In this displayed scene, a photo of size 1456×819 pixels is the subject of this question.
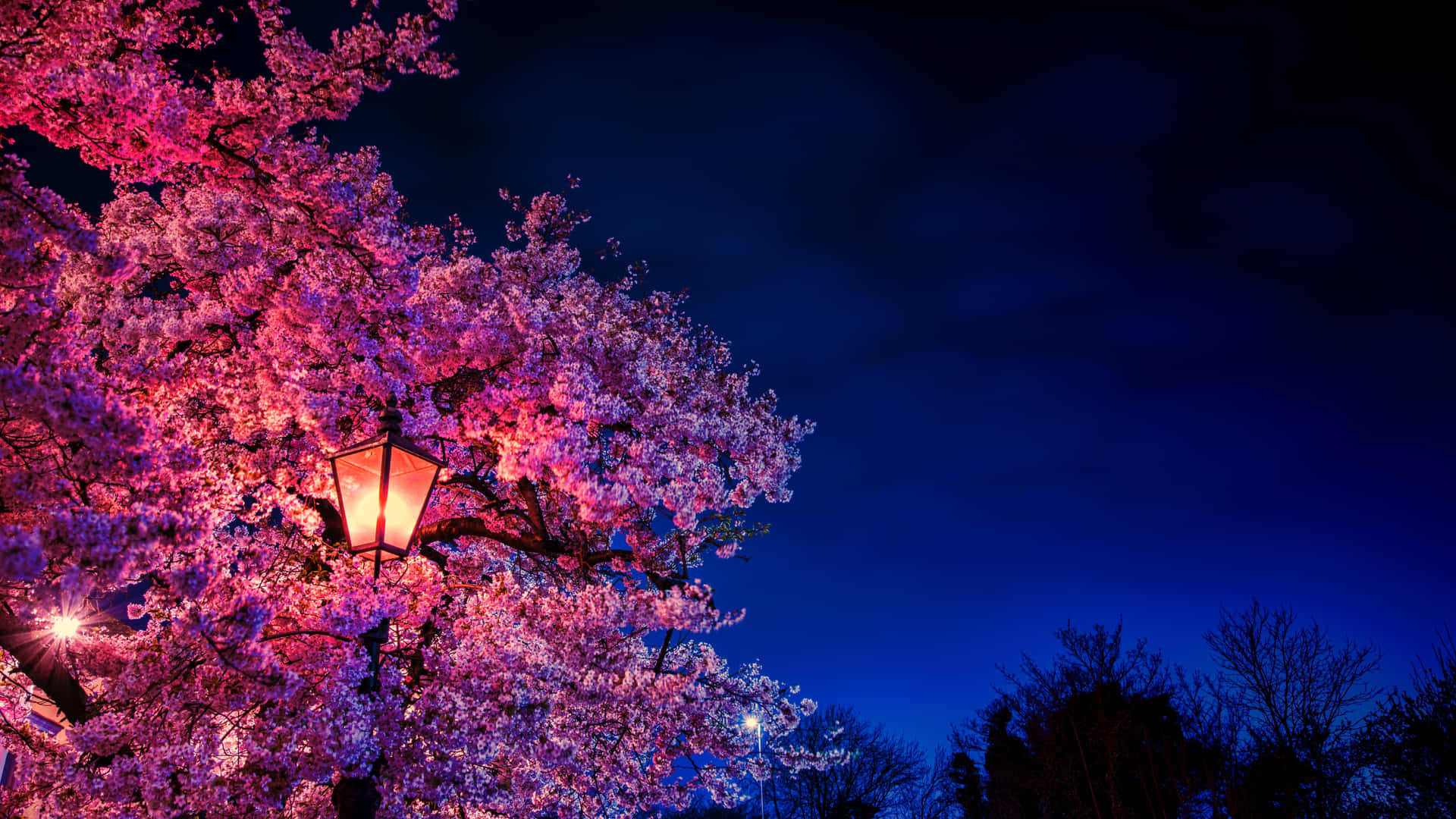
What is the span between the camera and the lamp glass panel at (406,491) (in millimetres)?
5176

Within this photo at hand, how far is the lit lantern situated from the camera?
5.10 m

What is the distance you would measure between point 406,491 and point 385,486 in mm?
283

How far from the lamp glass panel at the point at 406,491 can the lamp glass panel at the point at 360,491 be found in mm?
101

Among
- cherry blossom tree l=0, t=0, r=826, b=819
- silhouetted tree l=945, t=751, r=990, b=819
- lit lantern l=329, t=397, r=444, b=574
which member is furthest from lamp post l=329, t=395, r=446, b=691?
silhouetted tree l=945, t=751, r=990, b=819

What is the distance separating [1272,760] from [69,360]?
27.3 meters

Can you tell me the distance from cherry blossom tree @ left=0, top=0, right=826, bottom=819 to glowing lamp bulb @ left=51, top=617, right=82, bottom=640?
12 cm

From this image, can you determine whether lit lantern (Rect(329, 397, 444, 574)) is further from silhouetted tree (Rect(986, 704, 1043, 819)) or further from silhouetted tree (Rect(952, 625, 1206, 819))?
silhouetted tree (Rect(986, 704, 1043, 819))

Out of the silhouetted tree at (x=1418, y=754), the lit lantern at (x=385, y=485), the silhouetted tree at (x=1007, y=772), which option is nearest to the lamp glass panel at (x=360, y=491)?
the lit lantern at (x=385, y=485)

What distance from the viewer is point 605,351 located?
9102 mm

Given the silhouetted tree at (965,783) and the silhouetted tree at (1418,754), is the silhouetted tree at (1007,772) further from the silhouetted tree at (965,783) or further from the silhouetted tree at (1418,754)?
the silhouetted tree at (1418,754)

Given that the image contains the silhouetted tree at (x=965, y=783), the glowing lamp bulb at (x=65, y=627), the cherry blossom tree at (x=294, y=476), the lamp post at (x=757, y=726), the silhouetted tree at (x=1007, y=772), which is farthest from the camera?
the silhouetted tree at (x=965, y=783)

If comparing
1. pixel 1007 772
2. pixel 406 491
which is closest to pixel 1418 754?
pixel 406 491

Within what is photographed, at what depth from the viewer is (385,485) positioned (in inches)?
198

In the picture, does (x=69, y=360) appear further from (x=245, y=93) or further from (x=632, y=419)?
(x=632, y=419)
